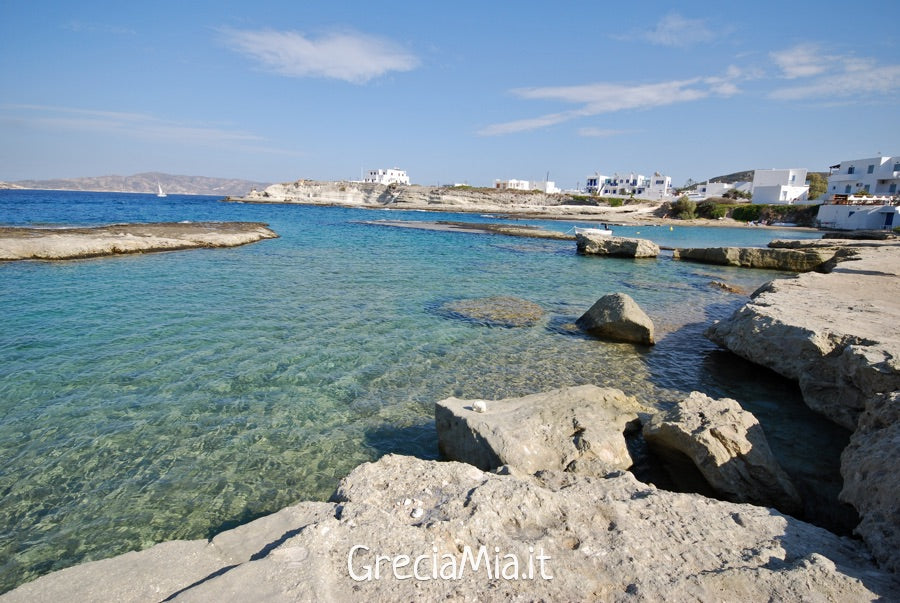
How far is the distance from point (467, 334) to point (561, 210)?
8289 cm

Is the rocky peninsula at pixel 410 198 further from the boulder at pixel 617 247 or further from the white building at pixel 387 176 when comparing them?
the boulder at pixel 617 247

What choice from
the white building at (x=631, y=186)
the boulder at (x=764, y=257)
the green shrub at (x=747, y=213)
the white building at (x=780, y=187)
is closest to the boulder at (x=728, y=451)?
the boulder at (x=764, y=257)

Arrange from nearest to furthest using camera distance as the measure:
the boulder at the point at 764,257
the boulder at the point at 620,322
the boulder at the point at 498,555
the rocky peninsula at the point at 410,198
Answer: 1. the boulder at the point at 498,555
2. the boulder at the point at 620,322
3. the boulder at the point at 764,257
4. the rocky peninsula at the point at 410,198

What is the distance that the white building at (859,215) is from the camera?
47125mm

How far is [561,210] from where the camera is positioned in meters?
89.0

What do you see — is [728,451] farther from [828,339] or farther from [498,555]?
[828,339]

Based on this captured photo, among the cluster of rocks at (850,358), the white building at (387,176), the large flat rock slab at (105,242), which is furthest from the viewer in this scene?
the white building at (387,176)

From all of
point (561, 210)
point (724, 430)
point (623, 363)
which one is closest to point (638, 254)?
point (623, 363)

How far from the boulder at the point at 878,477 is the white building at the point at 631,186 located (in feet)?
415

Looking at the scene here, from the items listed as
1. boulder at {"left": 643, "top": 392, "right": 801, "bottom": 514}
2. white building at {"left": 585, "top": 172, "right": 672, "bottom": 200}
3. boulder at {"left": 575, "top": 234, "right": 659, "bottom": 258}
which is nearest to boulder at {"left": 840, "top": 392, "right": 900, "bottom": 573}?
boulder at {"left": 643, "top": 392, "right": 801, "bottom": 514}

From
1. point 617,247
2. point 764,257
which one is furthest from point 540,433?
point 764,257

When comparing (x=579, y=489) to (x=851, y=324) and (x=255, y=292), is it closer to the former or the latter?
(x=851, y=324)

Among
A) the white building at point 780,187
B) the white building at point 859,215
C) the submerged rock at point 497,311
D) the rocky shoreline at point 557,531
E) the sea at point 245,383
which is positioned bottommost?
the sea at point 245,383

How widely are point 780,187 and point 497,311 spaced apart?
3783 inches
